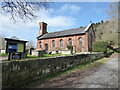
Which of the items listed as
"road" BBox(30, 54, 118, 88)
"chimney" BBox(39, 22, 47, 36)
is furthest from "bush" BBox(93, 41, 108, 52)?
"chimney" BBox(39, 22, 47, 36)

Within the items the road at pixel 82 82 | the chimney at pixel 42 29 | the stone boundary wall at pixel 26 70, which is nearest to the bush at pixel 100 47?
the road at pixel 82 82

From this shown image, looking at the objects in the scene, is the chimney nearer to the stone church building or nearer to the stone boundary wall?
the stone church building

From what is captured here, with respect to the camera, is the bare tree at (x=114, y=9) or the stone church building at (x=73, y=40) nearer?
the bare tree at (x=114, y=9)

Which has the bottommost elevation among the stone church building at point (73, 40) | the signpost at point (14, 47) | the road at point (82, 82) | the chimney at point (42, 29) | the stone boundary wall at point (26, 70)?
the road at point (82, 82)

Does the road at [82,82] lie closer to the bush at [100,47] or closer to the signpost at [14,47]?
the signpost at [14,47]

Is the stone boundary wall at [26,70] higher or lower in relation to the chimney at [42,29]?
lower

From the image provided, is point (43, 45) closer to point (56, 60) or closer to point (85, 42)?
point (85, 42)

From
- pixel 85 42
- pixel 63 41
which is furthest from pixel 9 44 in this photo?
pixel 63 41

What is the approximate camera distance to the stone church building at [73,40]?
91.3ft

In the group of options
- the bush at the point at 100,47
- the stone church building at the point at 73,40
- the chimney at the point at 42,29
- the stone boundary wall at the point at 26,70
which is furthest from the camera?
the chimney at the point at 42,29

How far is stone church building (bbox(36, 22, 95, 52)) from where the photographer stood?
91.3 feet

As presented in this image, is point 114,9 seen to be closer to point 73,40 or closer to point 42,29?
point 73,40

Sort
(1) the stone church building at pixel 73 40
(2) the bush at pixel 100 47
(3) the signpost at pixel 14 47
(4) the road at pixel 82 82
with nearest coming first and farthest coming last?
(4) the road at pixel 82 82, (3) the signpost at pixel 14 47, (2) the bush at pixel 100 47, (1) the stone church building at pixel 73 40

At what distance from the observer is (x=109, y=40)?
1017 inches
